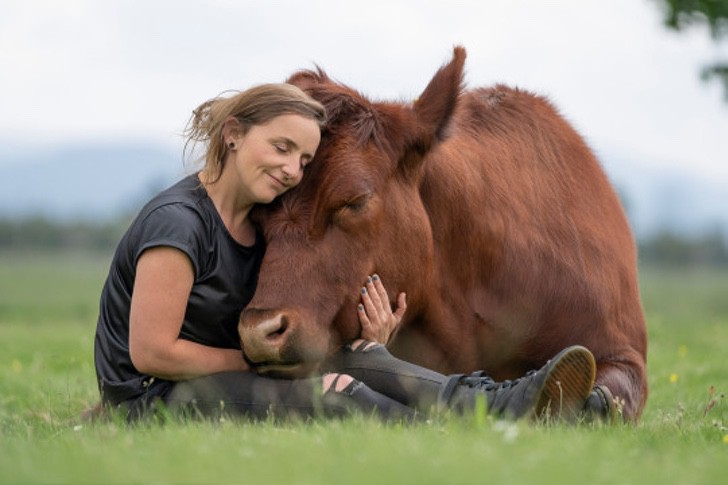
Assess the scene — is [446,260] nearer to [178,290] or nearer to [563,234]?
[563,234]

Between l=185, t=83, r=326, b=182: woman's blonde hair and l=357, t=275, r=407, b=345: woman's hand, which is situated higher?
l=185, t=83, r=326, b=182: woman's blonde hair

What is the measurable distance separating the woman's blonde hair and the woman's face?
46 mm

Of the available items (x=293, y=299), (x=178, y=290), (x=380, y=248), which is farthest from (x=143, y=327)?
(x=380, y=248)

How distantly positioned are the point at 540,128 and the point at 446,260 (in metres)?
1.29

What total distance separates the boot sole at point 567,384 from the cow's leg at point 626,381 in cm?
Result: 48

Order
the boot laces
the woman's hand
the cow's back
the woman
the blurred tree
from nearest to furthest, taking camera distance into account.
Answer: the woman, the boot laces, the woman's hand, the cow's back, the blurred tree

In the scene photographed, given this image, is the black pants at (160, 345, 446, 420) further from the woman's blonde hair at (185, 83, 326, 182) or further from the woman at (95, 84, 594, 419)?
the woman's blonde hair at (185, 83, 326, 182)

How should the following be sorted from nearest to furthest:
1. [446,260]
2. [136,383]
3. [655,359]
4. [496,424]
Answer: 1. [496,424]
2. [136,383]
3. [446,260]
4. [655,359]

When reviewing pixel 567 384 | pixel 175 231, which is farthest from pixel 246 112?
pixel 567 384

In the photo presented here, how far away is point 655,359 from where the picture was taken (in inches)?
393

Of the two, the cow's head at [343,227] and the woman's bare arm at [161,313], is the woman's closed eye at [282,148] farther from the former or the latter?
the woman's bare arm at [161,313]

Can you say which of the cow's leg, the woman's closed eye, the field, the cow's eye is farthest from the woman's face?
the cow's leg

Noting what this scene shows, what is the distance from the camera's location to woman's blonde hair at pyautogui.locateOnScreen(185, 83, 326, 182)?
5238 mm

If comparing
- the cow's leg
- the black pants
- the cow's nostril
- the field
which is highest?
the cow's nostril
